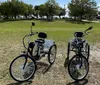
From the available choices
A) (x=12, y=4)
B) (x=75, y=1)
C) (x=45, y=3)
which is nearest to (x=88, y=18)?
(x=75, y=1)

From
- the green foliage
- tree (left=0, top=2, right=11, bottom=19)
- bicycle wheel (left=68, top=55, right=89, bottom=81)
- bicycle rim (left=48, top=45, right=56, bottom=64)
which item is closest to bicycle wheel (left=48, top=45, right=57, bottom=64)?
bicycle rim (left=48, top=45, right=56, bottom=64)

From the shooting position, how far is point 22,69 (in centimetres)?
554

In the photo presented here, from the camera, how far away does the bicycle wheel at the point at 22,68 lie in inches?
210

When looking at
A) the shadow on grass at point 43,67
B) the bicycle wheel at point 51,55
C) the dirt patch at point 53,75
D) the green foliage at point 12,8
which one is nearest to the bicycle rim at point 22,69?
the dirt patch at point 53,75

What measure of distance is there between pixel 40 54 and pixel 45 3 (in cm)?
6133

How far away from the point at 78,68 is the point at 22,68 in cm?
140

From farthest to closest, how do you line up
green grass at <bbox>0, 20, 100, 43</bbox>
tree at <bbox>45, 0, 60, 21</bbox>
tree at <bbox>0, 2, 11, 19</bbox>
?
tree at <bbox>0, 2, 11, 19</bbox>
tree at <bbox>45, 0, 60, 21</bbox>
green grass at <bbox>0, 20, 100, 43</bbox>

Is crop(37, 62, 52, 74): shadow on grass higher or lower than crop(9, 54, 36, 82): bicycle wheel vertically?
lower

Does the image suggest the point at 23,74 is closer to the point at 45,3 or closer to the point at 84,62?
the point at 84,62

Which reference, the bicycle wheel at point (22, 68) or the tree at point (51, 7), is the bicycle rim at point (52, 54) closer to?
the bicycle wheel at point (22, 68)

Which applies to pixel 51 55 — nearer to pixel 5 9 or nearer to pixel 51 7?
pixel 51 7

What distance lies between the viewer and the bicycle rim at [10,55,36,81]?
5340 mm

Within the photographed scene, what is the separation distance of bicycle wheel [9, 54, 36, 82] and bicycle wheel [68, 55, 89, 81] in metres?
0.94

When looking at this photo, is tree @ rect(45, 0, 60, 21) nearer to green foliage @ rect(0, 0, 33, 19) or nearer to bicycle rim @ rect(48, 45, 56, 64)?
green foliage @ rect(0, 0, 33, 19)
